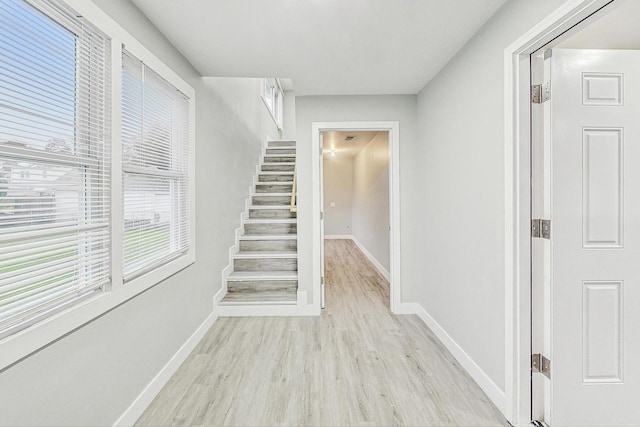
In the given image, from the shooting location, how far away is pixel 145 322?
5.95 feet

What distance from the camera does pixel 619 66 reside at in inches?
60.4

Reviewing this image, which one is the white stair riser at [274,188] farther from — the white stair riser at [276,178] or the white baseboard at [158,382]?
the white baseboard at [158,382]

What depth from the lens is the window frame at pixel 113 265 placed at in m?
1.08

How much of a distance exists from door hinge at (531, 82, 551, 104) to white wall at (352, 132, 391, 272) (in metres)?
2.89

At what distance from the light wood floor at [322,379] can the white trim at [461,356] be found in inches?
1.8

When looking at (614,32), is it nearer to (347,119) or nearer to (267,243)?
(347,119)

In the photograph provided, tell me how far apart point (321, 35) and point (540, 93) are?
1.38 metres

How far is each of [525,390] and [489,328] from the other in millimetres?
361

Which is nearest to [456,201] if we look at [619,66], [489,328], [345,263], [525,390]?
[489,328]

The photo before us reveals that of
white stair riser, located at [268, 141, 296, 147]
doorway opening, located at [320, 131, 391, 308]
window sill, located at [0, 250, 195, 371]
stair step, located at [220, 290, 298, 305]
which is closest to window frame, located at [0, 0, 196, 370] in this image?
window sill, located at [0, 250, 195, 371]

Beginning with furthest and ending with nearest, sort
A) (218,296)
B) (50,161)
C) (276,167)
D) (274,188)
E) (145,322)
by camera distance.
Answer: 1. (276,167)
2. (274,188)
3. (218,296)
4. (145,322)
5. (50,161)

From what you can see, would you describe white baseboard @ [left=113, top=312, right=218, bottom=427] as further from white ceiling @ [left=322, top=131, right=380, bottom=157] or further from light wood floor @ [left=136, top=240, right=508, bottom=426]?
white ceiling @ [left=322, top=131, right=380, bottom=157]

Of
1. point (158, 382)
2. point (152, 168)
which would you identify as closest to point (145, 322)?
point (158, 382)

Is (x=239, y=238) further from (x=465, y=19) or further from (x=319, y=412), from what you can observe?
(x=465, y=19)
